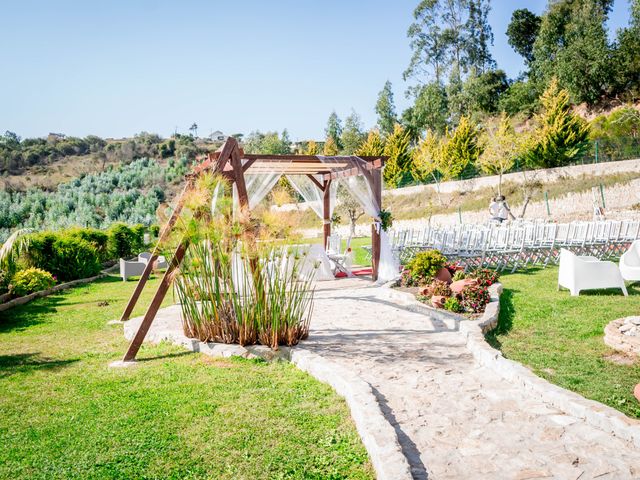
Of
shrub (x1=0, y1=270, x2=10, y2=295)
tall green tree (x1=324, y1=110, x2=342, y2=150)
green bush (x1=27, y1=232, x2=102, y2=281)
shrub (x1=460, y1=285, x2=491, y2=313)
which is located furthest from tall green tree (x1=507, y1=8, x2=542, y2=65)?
shrub (x1=0, y1=270, x2=10, y2=295)

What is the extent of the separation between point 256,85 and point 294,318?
35.7 feet

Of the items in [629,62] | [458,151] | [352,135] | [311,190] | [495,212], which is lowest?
[495,212]

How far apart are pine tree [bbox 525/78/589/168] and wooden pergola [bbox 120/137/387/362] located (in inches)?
732

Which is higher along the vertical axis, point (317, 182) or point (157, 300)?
point (317, 182)

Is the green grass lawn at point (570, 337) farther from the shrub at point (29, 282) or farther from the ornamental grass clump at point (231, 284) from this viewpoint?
the shrub at point (29, 282)

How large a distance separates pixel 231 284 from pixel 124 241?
13.2m

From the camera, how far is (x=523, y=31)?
152ft

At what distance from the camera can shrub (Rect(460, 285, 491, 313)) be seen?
7.00 meters

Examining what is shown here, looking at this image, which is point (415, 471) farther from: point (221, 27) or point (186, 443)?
point (221, 27)

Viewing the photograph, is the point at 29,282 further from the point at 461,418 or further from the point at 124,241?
the point at 461,418

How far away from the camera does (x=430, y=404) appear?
387 centimetres

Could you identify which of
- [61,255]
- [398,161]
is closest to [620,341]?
[61,255]

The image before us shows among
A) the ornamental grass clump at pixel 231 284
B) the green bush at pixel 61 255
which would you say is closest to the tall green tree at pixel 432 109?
the green bush at pixel 61 255

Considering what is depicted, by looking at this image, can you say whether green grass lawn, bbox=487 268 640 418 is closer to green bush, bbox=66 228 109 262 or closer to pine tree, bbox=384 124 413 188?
green bush, bbox=66 228 109 262
